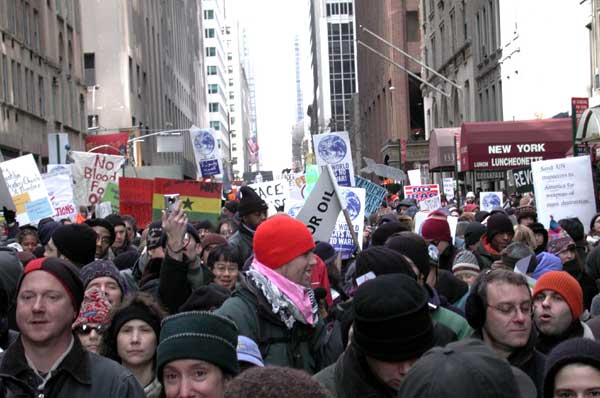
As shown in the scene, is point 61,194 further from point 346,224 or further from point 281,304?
point 281,304

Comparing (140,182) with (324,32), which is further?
(324,32)

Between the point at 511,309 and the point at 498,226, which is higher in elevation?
the point at 498,226

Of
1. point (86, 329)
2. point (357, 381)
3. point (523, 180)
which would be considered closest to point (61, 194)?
point (523, 180)

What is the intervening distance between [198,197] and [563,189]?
521 centimetres

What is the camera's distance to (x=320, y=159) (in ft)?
54.1

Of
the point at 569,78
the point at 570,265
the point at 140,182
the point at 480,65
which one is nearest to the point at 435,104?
the point at 480,65

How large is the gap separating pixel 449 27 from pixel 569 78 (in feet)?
63.0

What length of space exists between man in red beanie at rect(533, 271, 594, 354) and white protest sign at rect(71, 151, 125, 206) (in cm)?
1316

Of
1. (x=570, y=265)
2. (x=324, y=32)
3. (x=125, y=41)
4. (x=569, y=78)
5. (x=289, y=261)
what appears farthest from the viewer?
(x=324, y=32)

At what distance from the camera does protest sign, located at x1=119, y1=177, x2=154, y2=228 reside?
1705 centimetres

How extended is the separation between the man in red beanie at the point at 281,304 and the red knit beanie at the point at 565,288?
1392 mm

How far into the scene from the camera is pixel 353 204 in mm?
13109

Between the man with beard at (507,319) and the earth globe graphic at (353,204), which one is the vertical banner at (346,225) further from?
the man with beard at (507,319)

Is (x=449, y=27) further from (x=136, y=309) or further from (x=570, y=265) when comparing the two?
(x=136, y=309)
